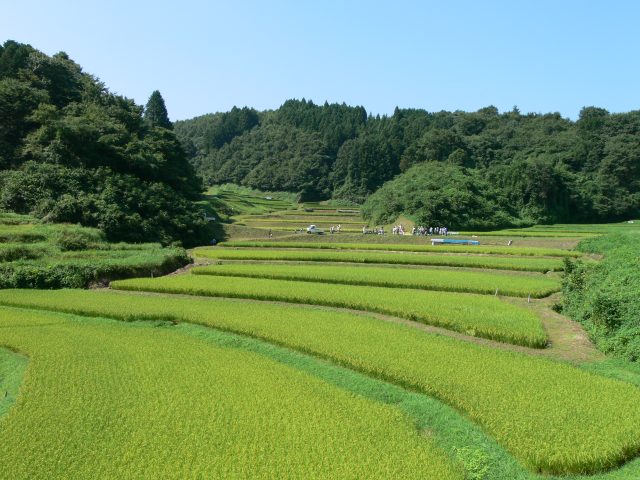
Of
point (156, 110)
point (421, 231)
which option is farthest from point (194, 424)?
point (156, 110)

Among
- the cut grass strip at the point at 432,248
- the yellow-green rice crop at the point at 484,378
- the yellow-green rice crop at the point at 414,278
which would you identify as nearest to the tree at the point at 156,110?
the cut grass strip at the point at 432,248

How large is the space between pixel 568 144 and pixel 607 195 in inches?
393

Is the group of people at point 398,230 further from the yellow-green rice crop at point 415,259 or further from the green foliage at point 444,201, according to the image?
the yellow-green rice crop at point 415,259

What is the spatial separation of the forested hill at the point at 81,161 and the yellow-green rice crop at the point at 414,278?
484 inches

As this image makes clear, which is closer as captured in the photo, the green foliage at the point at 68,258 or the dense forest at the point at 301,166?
the green foliage at the point at 68,258

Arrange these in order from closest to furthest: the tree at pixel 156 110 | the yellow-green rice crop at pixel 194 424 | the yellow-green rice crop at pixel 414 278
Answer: the yellow-green rice crop at pixel 194 424 → the yellow-green rice crop at pixel 414 278 → the tree at pixel 156 110

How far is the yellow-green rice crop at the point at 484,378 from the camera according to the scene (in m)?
7.42

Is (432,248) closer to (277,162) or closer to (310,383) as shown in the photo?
(310,383)

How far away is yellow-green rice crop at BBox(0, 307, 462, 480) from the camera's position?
22.6 feet

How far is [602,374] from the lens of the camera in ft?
35.4

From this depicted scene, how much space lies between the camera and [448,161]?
64.7 m

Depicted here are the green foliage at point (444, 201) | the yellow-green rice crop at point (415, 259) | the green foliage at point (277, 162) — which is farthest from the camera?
the green foliage at point (277, 162)

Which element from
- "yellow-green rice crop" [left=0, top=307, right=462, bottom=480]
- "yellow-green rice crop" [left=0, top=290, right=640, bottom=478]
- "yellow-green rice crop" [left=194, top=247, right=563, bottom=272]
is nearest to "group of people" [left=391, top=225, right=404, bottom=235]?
"yellow-green rice crop" [left=194, top=247, right=563, bottom=272]

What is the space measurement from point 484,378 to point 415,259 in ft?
59.4
